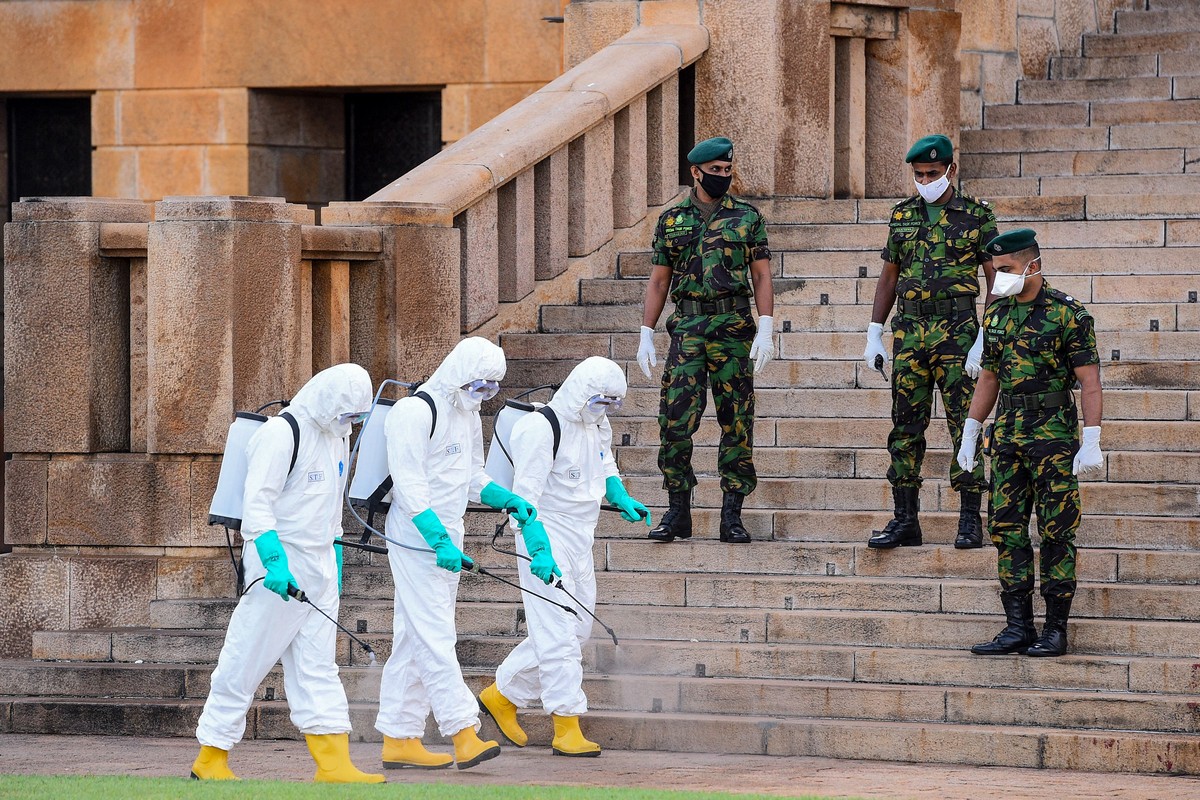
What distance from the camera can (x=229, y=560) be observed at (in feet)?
38.2

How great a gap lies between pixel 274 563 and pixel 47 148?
1053cm

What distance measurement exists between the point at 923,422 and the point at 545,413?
A: 2.10 metres

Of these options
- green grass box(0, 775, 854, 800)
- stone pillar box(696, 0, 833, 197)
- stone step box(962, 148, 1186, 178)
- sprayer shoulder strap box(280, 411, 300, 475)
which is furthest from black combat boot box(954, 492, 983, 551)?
stone step box(962, 148, 1186, 178)

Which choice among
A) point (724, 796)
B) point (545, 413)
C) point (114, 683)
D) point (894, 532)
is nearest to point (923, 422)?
point (894, 532)

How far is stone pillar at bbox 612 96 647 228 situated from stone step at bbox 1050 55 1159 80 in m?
3.80

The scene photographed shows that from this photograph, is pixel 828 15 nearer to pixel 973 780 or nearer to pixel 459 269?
pixel 459 269

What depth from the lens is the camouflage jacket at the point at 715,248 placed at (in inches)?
448

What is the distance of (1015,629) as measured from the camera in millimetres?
9828

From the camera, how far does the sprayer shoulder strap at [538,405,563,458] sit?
32.3 feet

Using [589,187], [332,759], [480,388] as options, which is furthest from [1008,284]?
[589,187]

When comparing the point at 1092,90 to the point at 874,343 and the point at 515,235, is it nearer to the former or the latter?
the point at 515,235

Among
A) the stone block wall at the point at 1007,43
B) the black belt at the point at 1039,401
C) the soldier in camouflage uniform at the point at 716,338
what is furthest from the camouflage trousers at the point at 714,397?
the stone block wall at the point at 1007,43

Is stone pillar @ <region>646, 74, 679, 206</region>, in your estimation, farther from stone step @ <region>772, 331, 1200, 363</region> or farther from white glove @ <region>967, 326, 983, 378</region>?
white glove @ <region>967, 326, 983, 378</region>

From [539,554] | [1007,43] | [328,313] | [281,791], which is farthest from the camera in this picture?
[1007,43]
